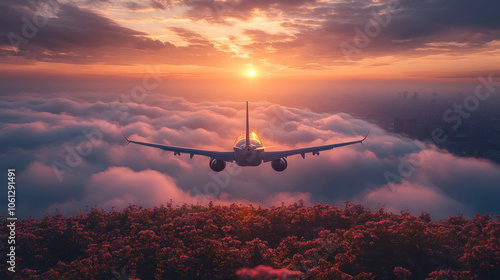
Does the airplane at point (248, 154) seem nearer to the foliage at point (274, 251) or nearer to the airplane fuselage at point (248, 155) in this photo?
the airplane fuselage at point (248, 155)

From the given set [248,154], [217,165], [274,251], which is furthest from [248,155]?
[274,251]

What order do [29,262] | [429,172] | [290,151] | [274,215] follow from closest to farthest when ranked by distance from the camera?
[29,262], [274,215], [290,151], [429,172]

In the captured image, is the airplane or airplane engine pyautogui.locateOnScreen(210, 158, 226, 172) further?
airplane engine pyautogui.locateOnScreen(210, 158, 226, 172)

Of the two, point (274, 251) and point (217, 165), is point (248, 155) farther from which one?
point (274, 251)

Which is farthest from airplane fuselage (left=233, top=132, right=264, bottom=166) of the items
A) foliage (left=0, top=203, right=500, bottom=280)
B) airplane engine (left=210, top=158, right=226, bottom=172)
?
foliage (left=0, top=203, right=500, bottom=280)

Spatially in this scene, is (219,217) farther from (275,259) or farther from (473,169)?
(473,169)

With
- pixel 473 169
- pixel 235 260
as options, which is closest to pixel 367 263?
pixel 235 260

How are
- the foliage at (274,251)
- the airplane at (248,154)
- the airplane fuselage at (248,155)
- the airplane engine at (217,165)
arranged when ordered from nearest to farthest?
the foliage at (274,251) → the airplane fuselage at (248,155) → the airplane at (248,154) → the airplane engine at (217,165)

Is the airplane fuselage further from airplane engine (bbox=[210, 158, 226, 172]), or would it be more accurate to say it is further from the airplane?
airplane engine (bbox=[210, 158, 226, 172])

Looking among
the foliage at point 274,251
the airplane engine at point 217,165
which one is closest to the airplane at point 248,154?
the airplane engine at point 217,165

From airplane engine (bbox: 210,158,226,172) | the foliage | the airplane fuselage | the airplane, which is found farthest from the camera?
airplane engine (bbox: 210,158,226,172)

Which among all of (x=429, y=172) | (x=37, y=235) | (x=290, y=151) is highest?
(x=290, y=151)
